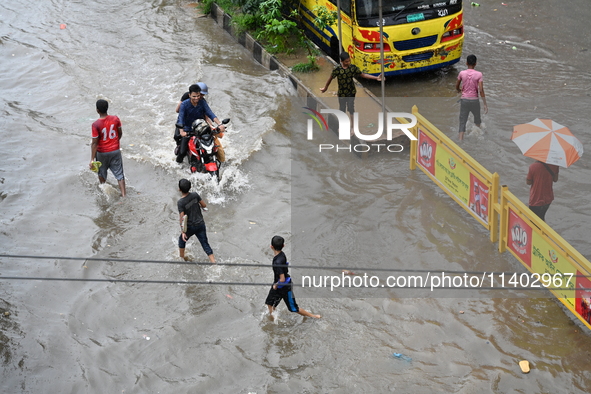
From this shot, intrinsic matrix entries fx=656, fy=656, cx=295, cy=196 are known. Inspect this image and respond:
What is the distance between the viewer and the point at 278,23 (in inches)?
514

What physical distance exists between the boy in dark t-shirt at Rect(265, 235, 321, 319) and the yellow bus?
6.32 meters

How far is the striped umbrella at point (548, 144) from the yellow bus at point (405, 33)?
4838 mm

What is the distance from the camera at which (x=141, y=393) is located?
238 inches

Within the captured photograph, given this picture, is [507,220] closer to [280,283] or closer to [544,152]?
[544,152]

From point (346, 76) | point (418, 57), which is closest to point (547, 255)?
point (346, 76)

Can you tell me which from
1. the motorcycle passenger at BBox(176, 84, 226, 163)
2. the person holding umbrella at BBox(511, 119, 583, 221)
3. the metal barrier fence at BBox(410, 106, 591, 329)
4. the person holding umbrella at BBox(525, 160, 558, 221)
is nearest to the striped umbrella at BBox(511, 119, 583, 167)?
the person holding umbrella at BBox(511, 119, 583, 221)

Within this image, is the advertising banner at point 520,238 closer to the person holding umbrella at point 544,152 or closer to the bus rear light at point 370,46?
the person holding umbrella at point 544,152

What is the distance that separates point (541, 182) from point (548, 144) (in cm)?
43

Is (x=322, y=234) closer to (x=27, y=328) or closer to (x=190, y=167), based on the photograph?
(x=190, y=167)

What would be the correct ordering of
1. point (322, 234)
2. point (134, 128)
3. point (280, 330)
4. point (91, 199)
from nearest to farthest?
1. point (280, 330)
2. point (322, 234)
3. point (91, 199)
4. point (134, 128)

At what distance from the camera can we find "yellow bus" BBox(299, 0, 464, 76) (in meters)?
11.7

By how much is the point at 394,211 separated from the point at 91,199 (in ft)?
14.3

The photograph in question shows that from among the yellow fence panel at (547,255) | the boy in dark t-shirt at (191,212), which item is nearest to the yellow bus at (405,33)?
the yellow fence panel at (547,255)

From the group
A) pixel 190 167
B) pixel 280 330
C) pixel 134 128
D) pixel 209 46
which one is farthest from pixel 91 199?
pixel 209 46
